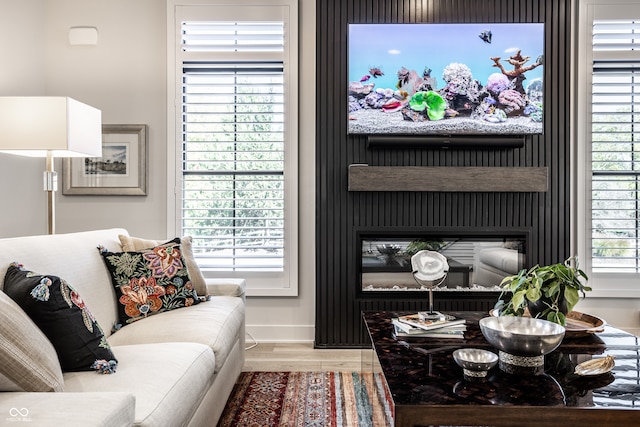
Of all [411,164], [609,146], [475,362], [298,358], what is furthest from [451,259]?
[475,362]

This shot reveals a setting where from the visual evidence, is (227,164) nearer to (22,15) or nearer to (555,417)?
(22,15)

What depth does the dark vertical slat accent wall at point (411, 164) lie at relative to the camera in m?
3.34

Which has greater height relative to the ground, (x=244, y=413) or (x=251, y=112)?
(x=251, y=112)

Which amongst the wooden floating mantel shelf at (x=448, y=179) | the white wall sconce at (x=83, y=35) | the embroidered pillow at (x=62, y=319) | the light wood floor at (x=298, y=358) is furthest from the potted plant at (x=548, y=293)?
the white wall sconce at (x=83, y=35)

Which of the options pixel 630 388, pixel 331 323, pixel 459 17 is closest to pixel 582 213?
pixel 459 17

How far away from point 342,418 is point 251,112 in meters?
2.31

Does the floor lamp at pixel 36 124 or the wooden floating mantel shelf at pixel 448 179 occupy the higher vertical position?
the floor lamp at pixel 36 124

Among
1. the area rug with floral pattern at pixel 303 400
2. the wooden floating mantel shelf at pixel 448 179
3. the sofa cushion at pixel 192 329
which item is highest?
the wooden floating mantel shelf at pixel 448 179

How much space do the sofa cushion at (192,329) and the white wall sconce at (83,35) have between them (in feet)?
8.07

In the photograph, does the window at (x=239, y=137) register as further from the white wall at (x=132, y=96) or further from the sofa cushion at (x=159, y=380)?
the sofa cushion at (x=159, y=380)

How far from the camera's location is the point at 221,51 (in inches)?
135

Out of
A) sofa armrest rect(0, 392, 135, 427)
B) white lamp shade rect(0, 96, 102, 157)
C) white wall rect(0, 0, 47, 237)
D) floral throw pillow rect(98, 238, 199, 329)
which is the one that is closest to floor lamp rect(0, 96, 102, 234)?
white lamp shade rect(0, 96, 102, 157)

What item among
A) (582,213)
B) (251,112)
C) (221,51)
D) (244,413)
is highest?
(221,51)

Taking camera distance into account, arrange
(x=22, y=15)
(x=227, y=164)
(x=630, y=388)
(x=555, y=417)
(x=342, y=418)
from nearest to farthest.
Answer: (x=555, y=417) < (x=630, y=388) < (x=342, y=418) < (x=22, y=15) < (x=227, y=164)
